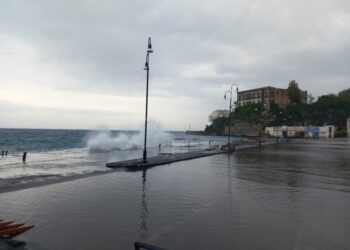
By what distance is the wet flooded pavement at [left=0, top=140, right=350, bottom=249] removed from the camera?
838 cm

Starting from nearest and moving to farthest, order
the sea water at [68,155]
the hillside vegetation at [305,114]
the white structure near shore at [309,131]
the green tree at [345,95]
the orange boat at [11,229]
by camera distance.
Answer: the orange boat at [11,229] < the sea water at [68,155] < the white structure near shore at [309,131] < the hillside vegetation at [305,114] < the green tree at [345,95]

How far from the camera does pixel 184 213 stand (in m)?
11.1

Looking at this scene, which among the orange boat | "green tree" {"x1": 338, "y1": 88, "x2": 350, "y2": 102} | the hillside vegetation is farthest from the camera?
"green tree" {"x1": 338, "y1": 88, "x2": 350, "y2": 102}

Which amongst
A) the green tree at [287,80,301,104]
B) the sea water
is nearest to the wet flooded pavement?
the sea water

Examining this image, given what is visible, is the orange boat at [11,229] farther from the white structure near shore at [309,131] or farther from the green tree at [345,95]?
the green tree at [345,95]

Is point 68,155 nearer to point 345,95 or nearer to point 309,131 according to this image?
point 309,131

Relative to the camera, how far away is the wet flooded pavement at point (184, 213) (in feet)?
27.5

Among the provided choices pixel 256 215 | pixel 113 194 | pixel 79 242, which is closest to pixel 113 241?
pixel 79 242

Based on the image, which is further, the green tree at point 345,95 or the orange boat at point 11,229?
the green tree at point 345,95

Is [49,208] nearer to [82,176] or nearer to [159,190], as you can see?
[159,190]

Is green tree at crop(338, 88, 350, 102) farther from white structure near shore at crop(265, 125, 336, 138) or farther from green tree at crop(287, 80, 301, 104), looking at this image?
white structure near shore at crop(265, 125, 336, 138)

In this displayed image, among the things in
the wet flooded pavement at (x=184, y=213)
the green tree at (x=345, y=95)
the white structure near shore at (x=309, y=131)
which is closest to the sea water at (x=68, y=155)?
the wet flooded pavement at (x=184, y=213)

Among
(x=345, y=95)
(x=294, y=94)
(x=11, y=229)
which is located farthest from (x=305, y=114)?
(x=11, y=229)

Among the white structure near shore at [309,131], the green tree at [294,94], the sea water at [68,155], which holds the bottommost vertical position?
the sea water at [68,155]
